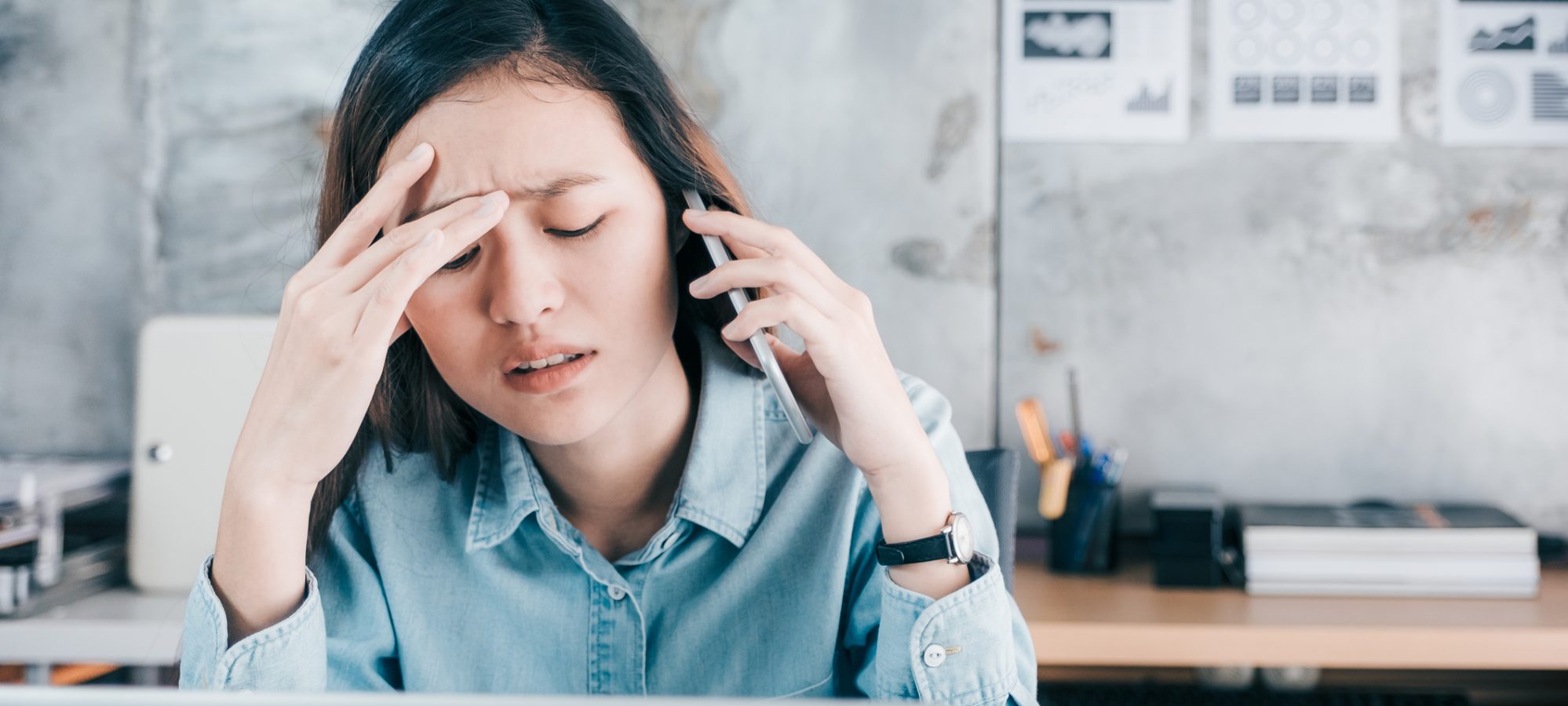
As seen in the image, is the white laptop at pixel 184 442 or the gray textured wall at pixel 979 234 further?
the gray textured wall at pixel 979 234

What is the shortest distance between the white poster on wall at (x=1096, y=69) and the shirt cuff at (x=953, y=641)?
3.90 feet

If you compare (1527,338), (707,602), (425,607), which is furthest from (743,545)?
(1527,338)

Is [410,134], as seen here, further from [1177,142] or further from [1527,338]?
[1527,338]

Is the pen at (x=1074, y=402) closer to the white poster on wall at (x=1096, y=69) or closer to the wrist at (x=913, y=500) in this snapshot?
the white poster on wall at (x=1096, y=69)

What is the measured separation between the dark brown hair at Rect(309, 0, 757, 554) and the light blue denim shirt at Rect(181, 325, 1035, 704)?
66mm

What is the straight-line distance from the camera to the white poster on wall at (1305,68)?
1854 millimetres

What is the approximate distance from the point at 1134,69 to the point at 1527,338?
2.75 ft

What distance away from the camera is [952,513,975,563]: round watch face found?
0.90 m

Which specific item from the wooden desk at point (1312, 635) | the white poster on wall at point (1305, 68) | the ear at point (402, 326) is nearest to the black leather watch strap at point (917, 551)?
the ear at point (402, 326)

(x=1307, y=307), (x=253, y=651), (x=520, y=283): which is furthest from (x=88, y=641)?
(x=1307, y=307)

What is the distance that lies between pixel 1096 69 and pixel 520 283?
1.36 meters

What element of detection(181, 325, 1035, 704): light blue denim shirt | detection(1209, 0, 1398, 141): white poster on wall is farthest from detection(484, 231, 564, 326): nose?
detection(1209, 0, 1398, 141): white poster on wall

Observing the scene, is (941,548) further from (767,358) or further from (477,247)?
(477,247)

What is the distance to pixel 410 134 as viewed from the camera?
916 mm
